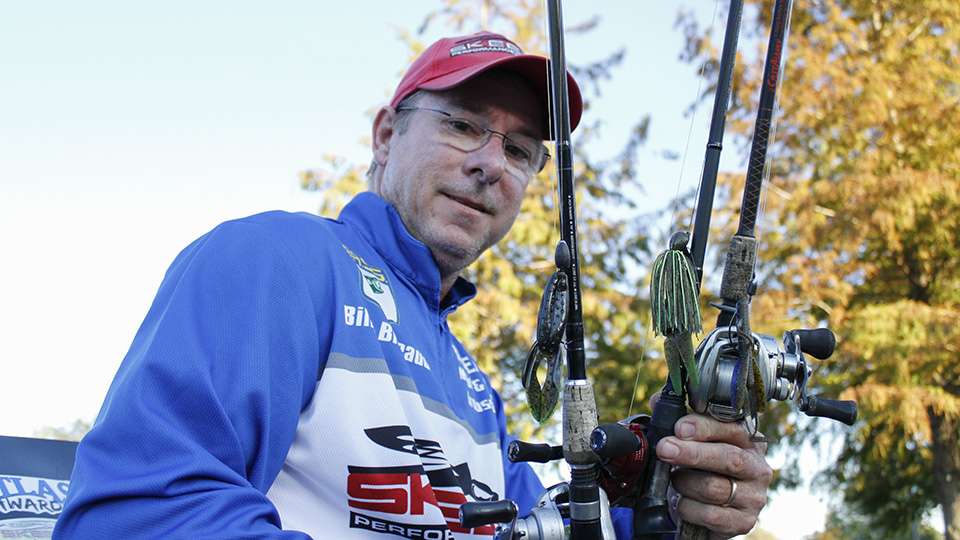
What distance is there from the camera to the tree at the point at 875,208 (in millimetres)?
10641

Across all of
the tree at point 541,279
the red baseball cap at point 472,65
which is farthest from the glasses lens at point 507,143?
the tree at point 541,279

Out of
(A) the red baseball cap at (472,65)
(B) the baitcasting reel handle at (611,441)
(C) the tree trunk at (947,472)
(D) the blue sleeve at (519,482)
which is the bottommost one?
(C) the tree trunk at (947,472)

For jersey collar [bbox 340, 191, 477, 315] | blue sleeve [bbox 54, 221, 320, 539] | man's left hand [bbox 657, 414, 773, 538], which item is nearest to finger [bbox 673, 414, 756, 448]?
man's left hand [bbox 657, 414, 773, 538]

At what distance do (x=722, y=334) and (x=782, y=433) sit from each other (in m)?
11.1

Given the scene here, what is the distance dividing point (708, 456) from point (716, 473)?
66 millimetres

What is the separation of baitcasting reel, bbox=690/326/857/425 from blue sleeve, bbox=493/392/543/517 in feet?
3.72

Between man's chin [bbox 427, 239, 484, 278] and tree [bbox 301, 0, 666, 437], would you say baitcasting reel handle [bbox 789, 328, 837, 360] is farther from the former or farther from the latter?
tree [bbox 301, 0, 666, 437]

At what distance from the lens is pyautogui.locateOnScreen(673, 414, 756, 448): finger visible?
2113 millimetres

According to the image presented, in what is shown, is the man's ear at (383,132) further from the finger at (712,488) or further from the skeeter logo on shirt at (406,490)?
the finger at (712,488)

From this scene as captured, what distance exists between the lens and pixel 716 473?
215 centimetres

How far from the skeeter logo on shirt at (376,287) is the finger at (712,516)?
86 centimetres

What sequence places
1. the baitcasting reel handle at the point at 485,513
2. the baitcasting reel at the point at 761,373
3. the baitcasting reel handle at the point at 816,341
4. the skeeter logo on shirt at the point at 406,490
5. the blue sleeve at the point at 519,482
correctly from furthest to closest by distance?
the blue sleeve at the point at 519,482 < the baitcasting reel handle at the point at 816,341 < the skeeter logo on shirt at the point at 406,490 < the baitcasting reel at the point at 761,373 < the baitcasting reel handle at the point at 485,513

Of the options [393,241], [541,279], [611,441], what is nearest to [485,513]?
[611,441]

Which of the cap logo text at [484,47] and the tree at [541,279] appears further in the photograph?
the tree at [541,279]
